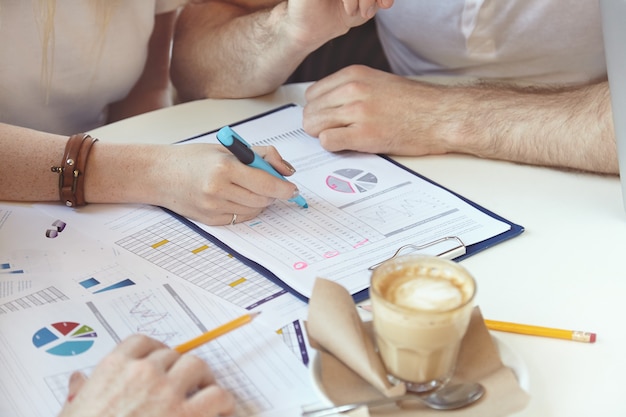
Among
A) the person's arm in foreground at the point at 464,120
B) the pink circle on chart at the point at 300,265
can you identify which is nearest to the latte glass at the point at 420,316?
the pink circle on chart at the point at 300,265

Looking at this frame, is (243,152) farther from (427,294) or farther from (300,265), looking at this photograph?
(427,294)

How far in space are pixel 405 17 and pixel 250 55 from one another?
0.37m

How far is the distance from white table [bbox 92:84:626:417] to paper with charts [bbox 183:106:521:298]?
6cm

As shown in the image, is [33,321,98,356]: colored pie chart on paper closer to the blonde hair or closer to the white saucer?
the white saucer

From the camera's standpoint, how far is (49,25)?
4.92ft

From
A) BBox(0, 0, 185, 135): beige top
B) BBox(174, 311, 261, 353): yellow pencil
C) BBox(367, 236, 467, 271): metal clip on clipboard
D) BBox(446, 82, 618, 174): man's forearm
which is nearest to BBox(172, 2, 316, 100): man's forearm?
BBox(0, 0, 185, 135): beige top

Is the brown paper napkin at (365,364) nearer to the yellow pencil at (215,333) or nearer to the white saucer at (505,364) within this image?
the white saucer at (505,364)

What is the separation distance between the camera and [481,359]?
34.6 inches

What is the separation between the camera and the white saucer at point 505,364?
824mm

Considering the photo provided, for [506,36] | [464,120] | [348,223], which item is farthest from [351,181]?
[506,36]

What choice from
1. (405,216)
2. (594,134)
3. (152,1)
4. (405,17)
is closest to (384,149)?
(405,216)

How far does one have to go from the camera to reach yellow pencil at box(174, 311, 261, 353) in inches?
37.0

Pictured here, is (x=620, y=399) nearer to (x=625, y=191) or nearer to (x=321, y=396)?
(x=321, y=396)

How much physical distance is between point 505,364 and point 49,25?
3.58 ft
